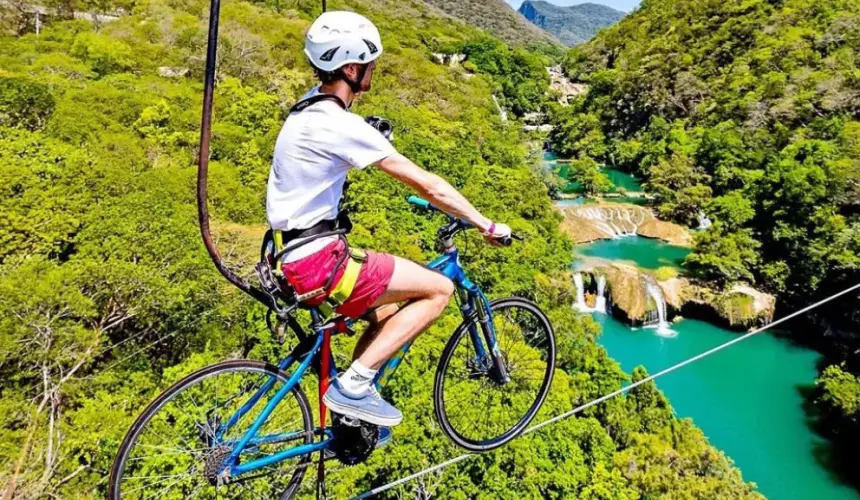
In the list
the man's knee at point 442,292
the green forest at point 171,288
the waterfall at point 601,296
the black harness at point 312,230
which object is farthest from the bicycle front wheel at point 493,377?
the waterfall at point 601,296

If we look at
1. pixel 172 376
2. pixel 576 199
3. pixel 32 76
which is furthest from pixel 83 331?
pixel 576 199

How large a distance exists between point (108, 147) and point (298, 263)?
19.4 metres

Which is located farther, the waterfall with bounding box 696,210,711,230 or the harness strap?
the waterfall with bounding box 696,210,711,230

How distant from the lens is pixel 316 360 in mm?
2822

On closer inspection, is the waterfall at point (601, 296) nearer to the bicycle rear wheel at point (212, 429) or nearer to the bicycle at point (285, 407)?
the bicycle at point (285, 407)

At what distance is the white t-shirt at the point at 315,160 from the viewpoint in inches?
86.2

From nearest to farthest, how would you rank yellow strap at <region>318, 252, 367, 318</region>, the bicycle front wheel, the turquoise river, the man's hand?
yellow strap at <region>318, 252, 367, 318</region>, the man's hand, the bicycle front wheel, the turquoise river

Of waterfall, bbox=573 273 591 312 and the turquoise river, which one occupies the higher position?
the turquoise river

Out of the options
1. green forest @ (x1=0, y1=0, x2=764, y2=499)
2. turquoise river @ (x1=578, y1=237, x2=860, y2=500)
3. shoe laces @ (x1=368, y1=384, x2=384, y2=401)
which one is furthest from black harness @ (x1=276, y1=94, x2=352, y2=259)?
turquoise river @ (x1=578, y1=237, x2=860, y2=500)

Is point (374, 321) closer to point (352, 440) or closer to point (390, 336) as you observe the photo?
point (390, 336)

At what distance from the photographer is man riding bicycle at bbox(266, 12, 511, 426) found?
221cm

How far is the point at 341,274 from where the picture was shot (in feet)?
7.97

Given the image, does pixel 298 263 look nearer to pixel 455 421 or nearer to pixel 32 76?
pixel 455 421

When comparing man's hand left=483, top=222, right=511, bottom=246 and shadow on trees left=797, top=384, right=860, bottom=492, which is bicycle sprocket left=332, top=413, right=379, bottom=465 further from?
shadow on trees left=797, top=384, right=860, bottom=492
